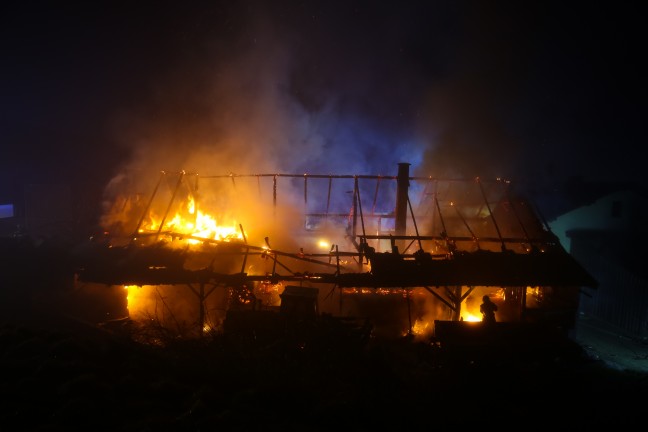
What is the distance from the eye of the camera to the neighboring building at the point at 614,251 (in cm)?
1884

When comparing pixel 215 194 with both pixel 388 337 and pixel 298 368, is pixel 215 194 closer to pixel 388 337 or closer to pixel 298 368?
pixel 388 337

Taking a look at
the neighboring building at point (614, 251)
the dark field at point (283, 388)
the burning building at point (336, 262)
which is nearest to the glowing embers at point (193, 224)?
the burning building at point (336, 262)

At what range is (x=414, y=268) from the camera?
11.6 meters

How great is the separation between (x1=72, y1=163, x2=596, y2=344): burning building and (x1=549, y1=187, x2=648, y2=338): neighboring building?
20.0ft

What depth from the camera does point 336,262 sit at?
17141 millimetres

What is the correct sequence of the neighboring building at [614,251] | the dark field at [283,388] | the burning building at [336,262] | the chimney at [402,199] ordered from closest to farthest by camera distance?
the dark field at [283,388] → the burning building at [336,262] → the chimney at [402,199] → the neighboring building at [614,251]

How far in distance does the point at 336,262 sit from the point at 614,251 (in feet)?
53.9

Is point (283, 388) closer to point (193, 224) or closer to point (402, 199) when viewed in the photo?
point (402, 199)

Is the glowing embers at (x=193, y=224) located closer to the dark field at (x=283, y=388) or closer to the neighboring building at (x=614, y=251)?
the dark field at (x=283, y=388)

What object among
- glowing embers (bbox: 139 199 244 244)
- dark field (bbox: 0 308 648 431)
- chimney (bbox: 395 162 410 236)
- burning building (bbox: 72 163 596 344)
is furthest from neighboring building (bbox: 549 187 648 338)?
glowing embers (bbox: 139 199 244 244)

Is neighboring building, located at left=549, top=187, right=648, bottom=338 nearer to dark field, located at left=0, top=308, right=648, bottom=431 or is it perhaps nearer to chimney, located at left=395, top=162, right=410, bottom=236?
chimney, located at left=395, top=162, right=410, bottom=236

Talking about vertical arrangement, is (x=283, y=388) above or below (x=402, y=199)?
below

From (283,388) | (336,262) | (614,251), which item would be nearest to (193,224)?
(336,262)

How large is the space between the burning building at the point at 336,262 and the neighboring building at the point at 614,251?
6.11m
